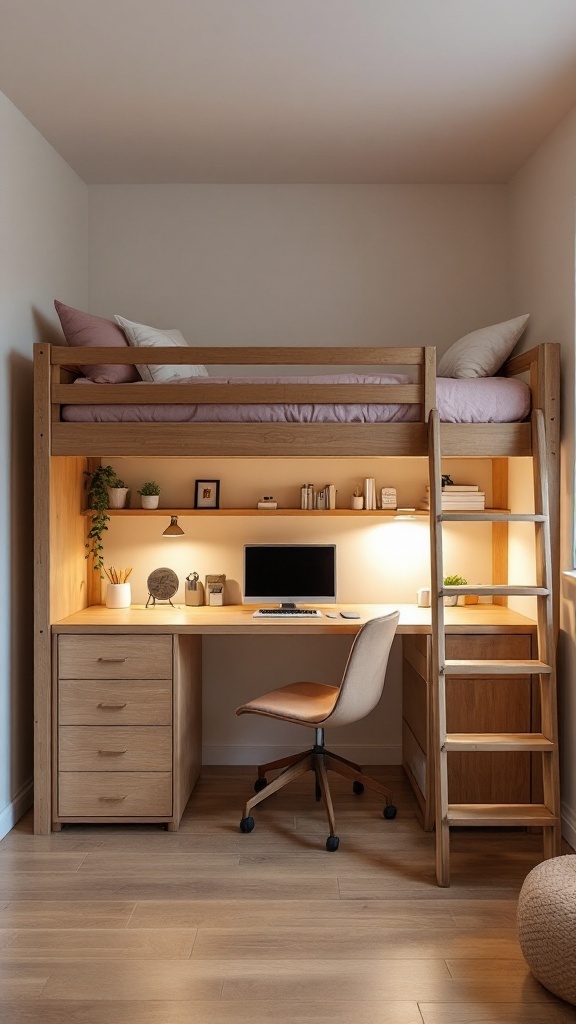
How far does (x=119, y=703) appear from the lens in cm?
331

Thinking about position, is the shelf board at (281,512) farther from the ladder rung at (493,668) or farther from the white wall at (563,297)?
the ladder rung at (493,668)

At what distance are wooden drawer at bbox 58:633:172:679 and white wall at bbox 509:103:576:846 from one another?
1589 millimetres

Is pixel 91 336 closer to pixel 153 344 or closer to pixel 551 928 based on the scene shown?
pixel 153 344

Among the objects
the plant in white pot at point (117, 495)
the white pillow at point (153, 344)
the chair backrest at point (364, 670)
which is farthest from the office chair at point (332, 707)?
the white pillow at point (153, 344)

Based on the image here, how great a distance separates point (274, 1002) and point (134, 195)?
3648 mm

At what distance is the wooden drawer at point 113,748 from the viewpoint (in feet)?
10.8

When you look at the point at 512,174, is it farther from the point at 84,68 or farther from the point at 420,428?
the point at 84,68

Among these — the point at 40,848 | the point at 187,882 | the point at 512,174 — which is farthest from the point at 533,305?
the point at 40,848

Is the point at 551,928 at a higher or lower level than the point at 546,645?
lower

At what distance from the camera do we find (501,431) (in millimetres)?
3275

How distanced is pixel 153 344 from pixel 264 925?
2.31m

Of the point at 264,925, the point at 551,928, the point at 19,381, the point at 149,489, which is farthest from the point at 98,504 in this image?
the point at 551,928

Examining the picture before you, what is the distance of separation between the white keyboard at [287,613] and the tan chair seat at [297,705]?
0.35 metres

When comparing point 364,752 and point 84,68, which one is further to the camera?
point 364,752
